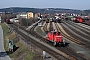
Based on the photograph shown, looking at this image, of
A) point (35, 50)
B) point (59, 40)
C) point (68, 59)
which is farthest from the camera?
point (59, 40)

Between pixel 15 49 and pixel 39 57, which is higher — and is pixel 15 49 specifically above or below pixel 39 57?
below

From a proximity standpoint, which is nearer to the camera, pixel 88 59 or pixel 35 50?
pixel 88 59

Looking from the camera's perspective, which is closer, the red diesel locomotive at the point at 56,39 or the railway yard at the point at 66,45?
the railway yard at the point at 66,45

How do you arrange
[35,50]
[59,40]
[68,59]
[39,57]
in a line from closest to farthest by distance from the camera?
[68,59] → [39,57] → [35,50] → [59,40]

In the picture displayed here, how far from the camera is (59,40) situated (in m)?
47.9

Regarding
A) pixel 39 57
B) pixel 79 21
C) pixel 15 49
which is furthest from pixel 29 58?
pixel 79 21

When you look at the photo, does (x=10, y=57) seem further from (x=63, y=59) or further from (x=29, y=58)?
(x=63, y=59)

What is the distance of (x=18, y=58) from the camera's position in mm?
44594

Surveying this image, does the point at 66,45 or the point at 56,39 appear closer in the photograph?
the point at 56,39

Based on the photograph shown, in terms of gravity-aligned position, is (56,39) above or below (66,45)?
above

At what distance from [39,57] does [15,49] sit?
16.9 m

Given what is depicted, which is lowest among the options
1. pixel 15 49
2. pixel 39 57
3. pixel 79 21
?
pixel 79 21

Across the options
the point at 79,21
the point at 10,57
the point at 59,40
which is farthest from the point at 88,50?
the point at 79,21

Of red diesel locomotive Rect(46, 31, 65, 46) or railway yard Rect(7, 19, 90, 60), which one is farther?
red diesel locomotive Rect(46, 31, 65, 46)
